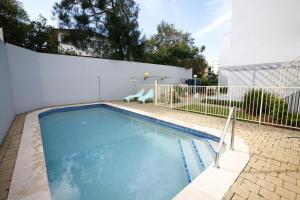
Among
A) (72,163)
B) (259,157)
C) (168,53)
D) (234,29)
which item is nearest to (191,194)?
(259,157)

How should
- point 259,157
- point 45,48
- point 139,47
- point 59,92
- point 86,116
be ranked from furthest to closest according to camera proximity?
1. point 139,47
2. point 45,48
3. point 59,92
4. point 86,116
5. point 259,157

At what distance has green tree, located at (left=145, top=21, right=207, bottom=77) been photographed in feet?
72.2

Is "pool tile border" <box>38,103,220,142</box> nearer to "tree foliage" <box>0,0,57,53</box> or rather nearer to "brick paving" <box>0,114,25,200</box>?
"brick paving" <box>0,114,25,200</box>

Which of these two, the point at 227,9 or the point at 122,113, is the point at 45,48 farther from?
the point at 227,9

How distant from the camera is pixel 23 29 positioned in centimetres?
1135

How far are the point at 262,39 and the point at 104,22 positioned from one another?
13.2 m

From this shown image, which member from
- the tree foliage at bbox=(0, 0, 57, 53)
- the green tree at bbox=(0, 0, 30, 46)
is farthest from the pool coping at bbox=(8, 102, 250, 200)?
the tree foliage at bbox=(0, 0, 57, 53)

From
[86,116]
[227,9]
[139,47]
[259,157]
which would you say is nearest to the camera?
[259,157]

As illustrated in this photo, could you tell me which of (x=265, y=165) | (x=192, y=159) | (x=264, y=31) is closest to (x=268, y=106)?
(x=265, y=165)

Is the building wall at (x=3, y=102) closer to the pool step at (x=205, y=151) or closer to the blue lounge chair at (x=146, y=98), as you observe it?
the pool step at (x=205, y=151)

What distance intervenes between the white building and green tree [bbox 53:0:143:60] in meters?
9.49

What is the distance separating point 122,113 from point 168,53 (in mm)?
16074

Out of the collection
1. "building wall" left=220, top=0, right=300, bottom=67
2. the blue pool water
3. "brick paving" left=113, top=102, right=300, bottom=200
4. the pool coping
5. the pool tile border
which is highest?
"building wall" left=220, top=0, right=300, bottom=67

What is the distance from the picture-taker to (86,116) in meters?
8.23
